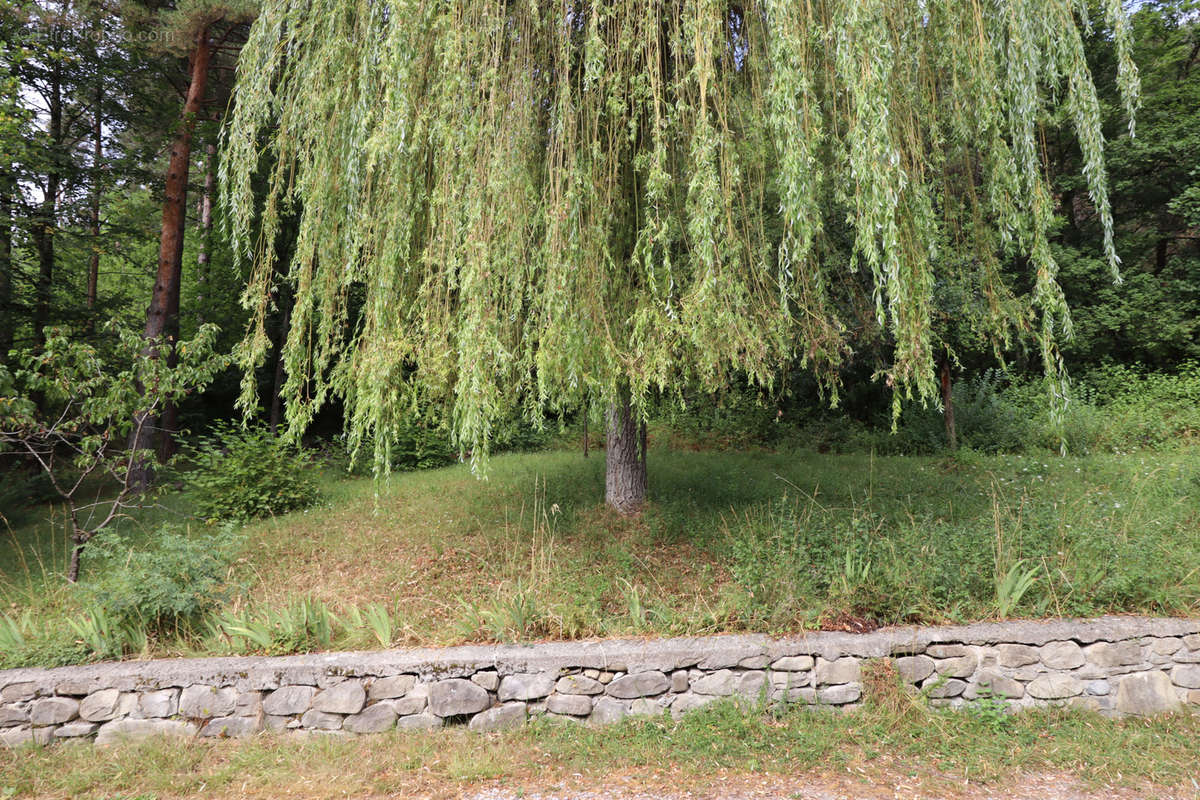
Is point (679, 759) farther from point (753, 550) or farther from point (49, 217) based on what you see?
point (49, 217)

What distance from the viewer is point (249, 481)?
22.0ft

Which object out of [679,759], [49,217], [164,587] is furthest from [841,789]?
[49,217]

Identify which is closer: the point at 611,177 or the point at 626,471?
the point at 611,177

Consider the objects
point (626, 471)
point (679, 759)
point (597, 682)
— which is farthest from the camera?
point (626, 471)

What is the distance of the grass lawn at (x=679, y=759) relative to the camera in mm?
2723

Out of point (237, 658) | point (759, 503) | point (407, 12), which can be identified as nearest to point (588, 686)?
point (237, 658)

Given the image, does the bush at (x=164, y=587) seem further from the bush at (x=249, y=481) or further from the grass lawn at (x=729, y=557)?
the bush at (x=249, y=481)

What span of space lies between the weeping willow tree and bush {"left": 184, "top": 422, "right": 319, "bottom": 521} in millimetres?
3093

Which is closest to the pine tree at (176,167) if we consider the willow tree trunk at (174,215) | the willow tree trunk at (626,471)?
the willow tree trunk at (174,215)

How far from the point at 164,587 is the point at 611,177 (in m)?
3.83

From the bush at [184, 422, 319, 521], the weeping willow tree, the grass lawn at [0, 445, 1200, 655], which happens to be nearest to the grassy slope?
the grass lawn at [0, 445, 1200, 655]

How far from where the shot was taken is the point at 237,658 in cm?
340

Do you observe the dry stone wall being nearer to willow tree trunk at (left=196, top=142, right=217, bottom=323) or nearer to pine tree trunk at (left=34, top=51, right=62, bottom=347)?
pine tree trunk at (left=34, top=51, right=62, bottom=347)

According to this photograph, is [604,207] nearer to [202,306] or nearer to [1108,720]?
[1108,720]
